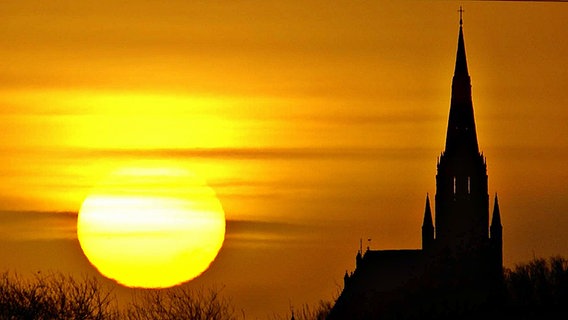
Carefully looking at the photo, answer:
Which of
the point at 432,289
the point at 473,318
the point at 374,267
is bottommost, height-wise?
the point at 473,318

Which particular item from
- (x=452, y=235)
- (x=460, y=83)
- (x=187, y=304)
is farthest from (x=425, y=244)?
(x=187, y=304)

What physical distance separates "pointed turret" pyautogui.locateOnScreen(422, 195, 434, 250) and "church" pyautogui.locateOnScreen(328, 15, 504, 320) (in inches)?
1.2

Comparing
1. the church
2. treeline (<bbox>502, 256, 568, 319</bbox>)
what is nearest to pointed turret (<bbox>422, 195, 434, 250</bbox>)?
the church

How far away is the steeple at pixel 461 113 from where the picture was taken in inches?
6329

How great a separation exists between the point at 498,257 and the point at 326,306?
14346 millimetres

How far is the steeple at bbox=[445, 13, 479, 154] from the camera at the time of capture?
161 metres

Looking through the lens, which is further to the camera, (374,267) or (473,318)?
(374,267)

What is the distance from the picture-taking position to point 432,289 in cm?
12100

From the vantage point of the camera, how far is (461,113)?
161375 millimetres

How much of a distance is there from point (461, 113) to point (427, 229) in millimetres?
→ 9306

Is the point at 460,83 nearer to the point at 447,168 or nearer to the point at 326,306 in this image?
the point at 447,168

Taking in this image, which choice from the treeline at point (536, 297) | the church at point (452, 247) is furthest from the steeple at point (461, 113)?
the treeline at point (536, 297)

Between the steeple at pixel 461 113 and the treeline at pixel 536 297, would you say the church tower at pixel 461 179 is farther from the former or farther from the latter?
the treeline at pixel 536 297

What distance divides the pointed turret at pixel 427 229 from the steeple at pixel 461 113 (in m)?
5.47
